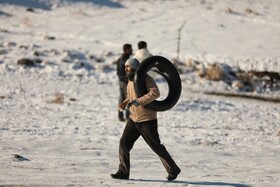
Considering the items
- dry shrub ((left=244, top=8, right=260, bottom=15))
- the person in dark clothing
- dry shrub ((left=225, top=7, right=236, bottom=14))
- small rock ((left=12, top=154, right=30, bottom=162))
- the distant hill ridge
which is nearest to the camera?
small rock ((left=12, top=154, right=30, bottom=162))

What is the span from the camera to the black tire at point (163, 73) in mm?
7207

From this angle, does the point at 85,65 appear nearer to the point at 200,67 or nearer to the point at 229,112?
the point at 200,67

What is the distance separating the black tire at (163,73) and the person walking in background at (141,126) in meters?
0.08

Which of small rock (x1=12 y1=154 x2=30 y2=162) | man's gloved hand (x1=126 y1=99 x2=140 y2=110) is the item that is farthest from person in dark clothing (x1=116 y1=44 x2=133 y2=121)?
man's gloved hand (x1=126 y1=99 x2=140 y2=110)

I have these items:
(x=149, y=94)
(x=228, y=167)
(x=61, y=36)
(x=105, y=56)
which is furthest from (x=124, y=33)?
(x=149, y=94)

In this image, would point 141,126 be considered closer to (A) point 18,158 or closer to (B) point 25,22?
(A) point 18,158

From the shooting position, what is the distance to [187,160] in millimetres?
9586

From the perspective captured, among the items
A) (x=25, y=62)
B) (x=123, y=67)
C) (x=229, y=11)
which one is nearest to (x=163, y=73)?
(x=123, y=67)

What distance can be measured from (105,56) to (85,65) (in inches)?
62.2

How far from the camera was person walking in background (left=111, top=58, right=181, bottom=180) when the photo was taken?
7.24m

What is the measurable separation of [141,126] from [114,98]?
9572mm

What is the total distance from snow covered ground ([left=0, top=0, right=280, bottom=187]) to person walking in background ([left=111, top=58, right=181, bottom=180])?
0.67ft

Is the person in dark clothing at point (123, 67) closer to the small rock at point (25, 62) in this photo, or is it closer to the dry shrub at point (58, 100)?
the dry shrub at point (58, 100)

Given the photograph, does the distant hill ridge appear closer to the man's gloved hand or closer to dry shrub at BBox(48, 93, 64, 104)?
dry shrub at BBox(48, 93, 64, 104)
